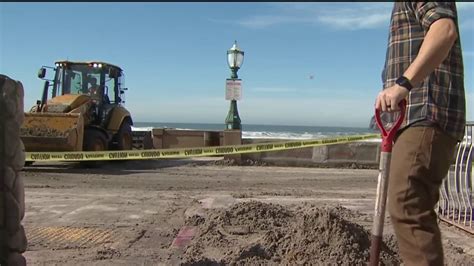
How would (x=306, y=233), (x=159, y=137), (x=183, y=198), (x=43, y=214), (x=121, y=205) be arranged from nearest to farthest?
(x=306, y=233) < (x=43, y=214) < (x=121, y=205) < (x=183, y=198) < (x=159, y=137)

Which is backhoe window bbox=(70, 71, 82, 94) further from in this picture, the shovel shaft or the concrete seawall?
the shovel shaft

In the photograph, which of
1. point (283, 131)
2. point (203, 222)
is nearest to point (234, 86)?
point (203, 222)

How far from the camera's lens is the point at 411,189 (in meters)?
2.91

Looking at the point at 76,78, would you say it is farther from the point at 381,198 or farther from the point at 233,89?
the point at 381,198

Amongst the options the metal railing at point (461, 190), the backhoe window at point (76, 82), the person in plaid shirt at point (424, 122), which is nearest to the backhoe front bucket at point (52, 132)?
the backhoe window at point (76, 82)

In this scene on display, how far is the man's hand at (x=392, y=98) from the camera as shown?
284cm

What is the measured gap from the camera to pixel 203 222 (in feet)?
20.9

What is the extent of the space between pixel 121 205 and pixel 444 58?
599 centimetres

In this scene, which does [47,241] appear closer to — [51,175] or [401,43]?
[401,43]

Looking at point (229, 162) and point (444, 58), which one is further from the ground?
point (444, 58)

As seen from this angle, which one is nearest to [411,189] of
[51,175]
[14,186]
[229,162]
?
[14,186]

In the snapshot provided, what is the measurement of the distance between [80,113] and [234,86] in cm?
502

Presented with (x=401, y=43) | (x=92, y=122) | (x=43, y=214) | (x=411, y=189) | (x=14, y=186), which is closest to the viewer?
(x=411, y=189)

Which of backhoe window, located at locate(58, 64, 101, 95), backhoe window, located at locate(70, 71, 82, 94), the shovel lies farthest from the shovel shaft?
backhoe window, located at locate(70, 71, 82, 94)
